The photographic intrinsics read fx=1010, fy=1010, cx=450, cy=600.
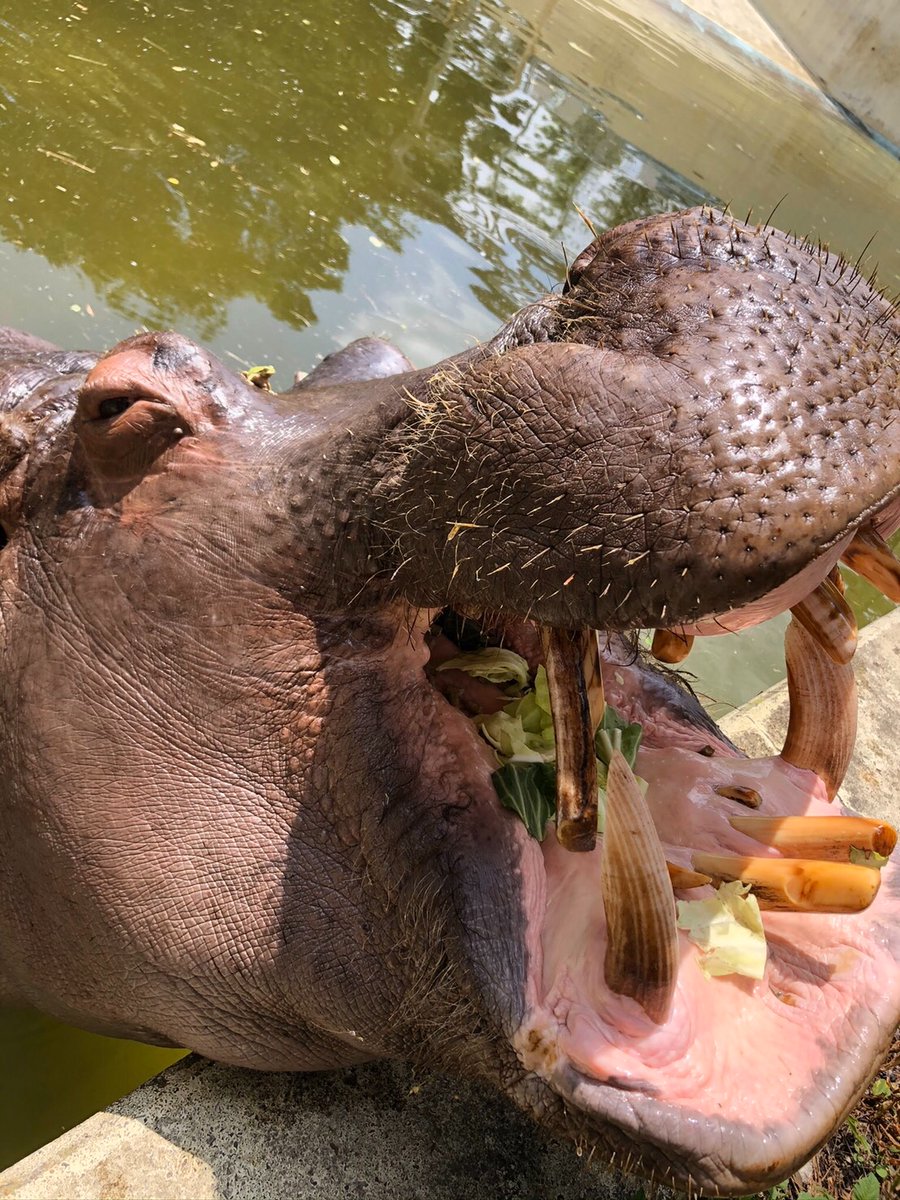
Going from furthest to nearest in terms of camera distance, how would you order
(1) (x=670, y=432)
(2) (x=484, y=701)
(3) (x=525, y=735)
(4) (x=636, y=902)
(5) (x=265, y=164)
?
(5) (x=265, y=164), (2) (x=484, y=701), (3) (x=525, y=735), (4) (x=636, y=902), (1) (x=670, y=432)

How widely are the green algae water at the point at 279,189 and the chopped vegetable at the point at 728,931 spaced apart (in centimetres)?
111

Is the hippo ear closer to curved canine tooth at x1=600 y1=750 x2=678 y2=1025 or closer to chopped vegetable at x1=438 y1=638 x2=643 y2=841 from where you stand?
chopped vegetable at x1=438 y1=638 x2=643 y2=841

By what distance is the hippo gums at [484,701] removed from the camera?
1.55m

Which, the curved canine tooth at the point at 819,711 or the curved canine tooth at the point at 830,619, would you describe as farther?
the curved canine tooth at the point at 819,711

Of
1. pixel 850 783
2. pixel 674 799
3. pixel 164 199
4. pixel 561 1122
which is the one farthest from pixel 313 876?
pixel 164 199

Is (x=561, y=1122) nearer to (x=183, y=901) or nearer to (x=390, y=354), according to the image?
(x=183, y=901)

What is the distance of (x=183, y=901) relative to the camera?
2.21m

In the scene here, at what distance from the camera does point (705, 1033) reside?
1.85m

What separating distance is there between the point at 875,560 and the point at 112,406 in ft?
5.63

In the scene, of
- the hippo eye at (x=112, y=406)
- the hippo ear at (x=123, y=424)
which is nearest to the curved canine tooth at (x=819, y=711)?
the hippo ear at (x=123, y=424)

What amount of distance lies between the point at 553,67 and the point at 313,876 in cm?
1466

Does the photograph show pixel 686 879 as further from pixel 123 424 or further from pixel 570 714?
pixel 123 424

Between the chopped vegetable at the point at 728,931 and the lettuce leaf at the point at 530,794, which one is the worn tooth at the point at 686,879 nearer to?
the chopped vegetable at the point at 728,931

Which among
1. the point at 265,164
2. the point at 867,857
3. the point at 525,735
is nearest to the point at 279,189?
the point at 265,164
